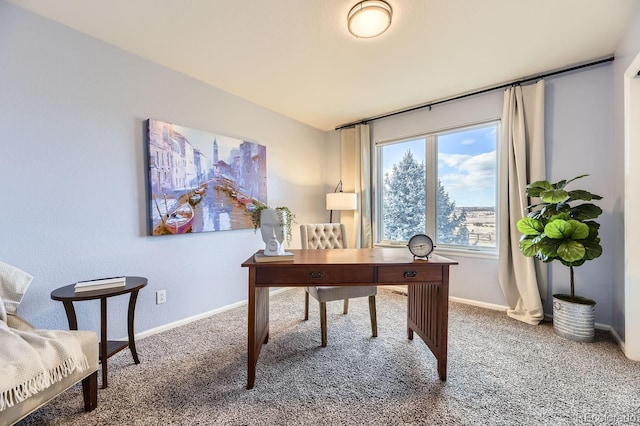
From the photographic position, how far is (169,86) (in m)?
2.46

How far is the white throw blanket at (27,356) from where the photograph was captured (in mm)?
1054

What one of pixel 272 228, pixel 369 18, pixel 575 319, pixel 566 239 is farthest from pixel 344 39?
pixel 575 319

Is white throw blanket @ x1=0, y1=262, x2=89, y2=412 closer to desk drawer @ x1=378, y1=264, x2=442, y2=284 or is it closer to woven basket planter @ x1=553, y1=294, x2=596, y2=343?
desk drawer @ x1=378, y1=264, x2=442, y2=284

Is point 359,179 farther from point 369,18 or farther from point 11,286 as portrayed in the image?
point 11,286

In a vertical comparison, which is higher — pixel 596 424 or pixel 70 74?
pixel 70 74

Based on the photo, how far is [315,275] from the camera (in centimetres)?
168

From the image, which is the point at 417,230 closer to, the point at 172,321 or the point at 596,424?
the point at 596,424

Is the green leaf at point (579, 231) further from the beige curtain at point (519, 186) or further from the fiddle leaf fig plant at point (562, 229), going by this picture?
the beige curtain at point (519, 186)

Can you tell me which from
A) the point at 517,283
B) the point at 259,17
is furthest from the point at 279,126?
the point at 517,283

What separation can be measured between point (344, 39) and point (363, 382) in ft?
7.99

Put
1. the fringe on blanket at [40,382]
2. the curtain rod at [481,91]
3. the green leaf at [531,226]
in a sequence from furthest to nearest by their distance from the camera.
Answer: the curtain rod at [481,91] → the green leaf at [531,226] → the fringe on blanket at [40,382]

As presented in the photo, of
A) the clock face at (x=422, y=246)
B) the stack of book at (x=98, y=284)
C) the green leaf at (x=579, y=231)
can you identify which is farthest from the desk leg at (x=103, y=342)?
the green leaf at (x=579, y=231)

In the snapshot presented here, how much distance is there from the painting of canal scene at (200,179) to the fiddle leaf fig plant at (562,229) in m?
2.32

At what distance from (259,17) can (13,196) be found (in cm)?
197
